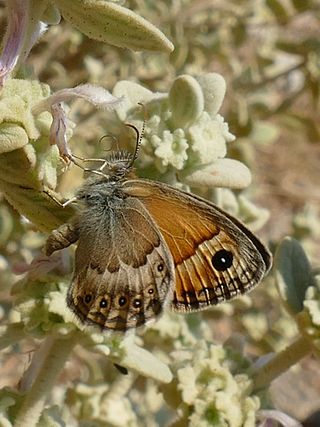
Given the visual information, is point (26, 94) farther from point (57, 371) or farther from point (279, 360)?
point (279, 360)

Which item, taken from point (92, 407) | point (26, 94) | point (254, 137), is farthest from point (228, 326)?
point (26, 94)

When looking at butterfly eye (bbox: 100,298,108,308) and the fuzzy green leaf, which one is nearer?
the fuzzy green leaf

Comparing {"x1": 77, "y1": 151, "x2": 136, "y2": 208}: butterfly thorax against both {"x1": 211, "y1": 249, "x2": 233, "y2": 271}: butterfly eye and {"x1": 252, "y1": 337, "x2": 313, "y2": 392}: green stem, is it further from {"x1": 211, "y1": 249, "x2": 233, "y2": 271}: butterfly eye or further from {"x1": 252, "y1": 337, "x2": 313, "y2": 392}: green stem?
{"x1": 252, "y1": 337, "x2": 313, "y2": 392}: green stem

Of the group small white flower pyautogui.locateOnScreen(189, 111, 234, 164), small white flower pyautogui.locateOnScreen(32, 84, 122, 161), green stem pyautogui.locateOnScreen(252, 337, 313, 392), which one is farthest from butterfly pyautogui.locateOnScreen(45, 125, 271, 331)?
green stem pyautogui.locateOnScreen(252, 337, 313, 392)

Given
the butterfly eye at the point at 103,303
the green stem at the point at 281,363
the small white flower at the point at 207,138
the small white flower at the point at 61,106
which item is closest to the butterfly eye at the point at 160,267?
the butterfly eye at the point at 103,303

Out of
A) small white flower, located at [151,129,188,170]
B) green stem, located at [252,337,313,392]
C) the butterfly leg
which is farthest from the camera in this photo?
green stem, located at [252,337,313,392]

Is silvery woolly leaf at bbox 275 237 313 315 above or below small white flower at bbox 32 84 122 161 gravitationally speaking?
below

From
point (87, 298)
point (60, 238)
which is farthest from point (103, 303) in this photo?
point (60, 238)
